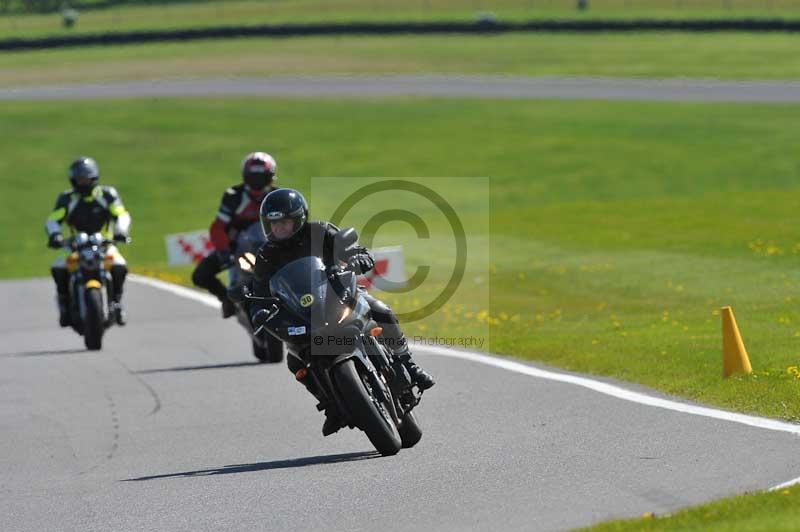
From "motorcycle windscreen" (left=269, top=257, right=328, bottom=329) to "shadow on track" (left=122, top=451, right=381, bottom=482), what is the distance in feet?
3.52

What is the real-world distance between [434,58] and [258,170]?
44592 millimetres

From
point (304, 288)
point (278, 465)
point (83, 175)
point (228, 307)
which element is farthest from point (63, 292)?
point (304, 288)

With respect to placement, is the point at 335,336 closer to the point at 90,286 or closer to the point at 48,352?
the point at 90,286

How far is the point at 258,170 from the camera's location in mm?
15266

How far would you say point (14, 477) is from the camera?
988 cm

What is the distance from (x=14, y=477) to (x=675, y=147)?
3144 cm

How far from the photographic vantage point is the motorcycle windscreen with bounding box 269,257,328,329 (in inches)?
360

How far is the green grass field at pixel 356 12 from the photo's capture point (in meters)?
71.2

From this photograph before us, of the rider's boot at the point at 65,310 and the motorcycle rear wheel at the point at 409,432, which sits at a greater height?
the motorcycle rear wheel at the point at 409,432

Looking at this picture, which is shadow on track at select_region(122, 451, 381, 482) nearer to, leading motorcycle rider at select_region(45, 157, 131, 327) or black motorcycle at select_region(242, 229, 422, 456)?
black motorcycle at select_region(242, 229, 422, 456)

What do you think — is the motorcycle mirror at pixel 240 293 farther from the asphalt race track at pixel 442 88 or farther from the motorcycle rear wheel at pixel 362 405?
the asphalt race track at pixel 442 88

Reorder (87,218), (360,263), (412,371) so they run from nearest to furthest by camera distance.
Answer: (360,263) < (412,371) < (87,218)

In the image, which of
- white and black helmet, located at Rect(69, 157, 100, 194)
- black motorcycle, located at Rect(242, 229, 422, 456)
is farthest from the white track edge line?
white and black helmet, located at Rect(69, 157, 100, 194)
